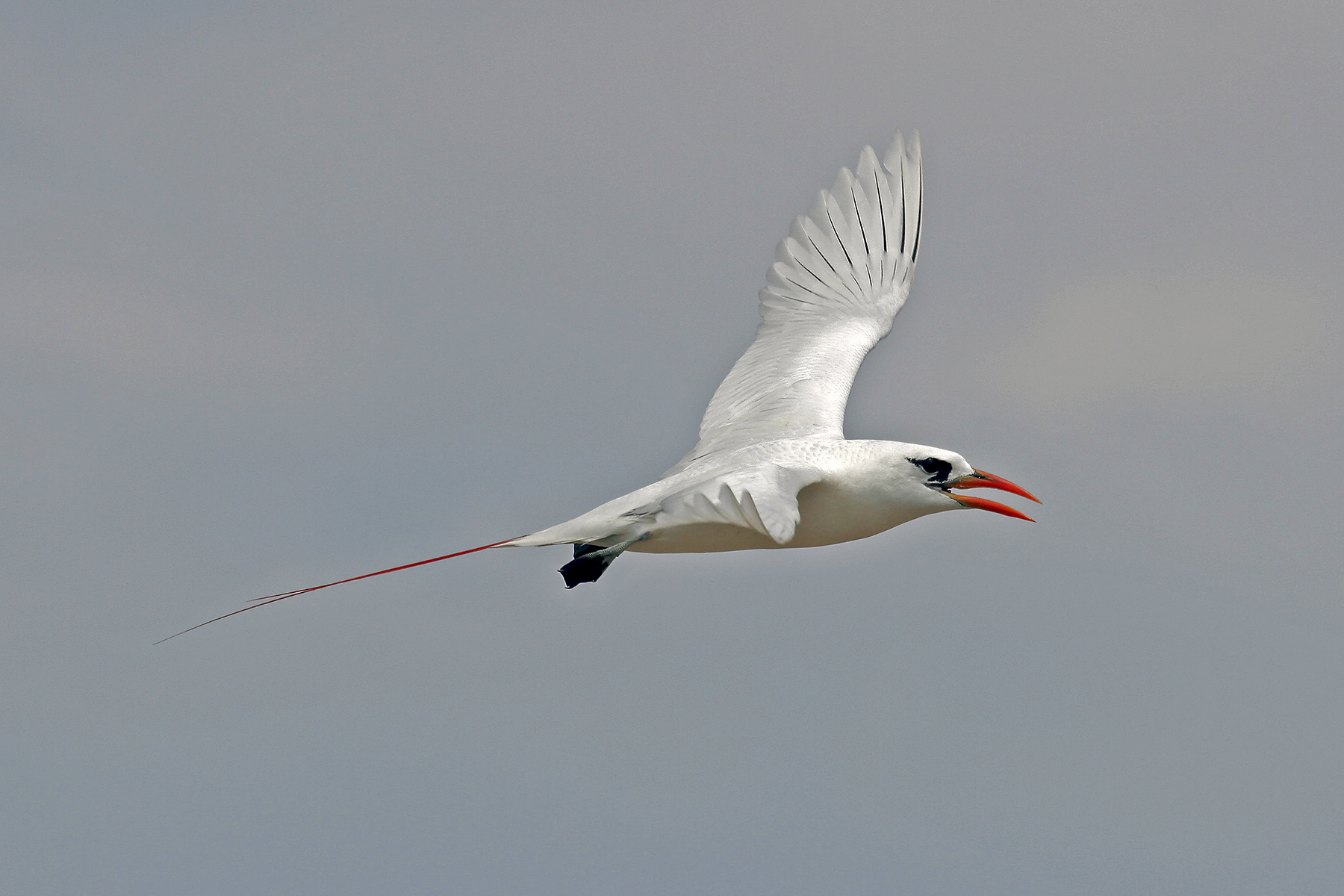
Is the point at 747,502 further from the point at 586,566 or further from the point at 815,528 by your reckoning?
the point at 815,528

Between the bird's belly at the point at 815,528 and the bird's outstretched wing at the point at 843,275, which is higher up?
the bird's outstretched wing at the point at 843,275

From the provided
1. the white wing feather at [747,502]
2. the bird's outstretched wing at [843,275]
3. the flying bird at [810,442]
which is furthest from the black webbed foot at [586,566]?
the bird's outstretched wing at [843,275]

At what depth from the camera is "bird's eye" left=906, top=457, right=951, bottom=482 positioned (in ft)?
53.7

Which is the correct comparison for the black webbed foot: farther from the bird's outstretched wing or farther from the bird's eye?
the bird's outstretched wing

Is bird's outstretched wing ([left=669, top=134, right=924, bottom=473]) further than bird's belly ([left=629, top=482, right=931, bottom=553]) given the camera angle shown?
Yes

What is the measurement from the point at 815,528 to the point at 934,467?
1.57 m

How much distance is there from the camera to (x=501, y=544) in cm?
1504

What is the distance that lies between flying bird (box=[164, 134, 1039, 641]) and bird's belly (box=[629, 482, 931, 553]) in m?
0.02

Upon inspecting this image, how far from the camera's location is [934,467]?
16.5 metres

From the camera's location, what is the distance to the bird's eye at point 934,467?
645 inches

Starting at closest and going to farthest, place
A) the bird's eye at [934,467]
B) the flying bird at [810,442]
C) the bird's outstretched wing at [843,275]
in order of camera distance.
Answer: the flying bird at [810,442] → the bird's eye at [934,467] → the bird's outstretched wing at [843,275]

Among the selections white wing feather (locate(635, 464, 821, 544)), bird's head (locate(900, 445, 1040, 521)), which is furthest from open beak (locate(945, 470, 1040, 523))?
white wing feather (locate(635, 464, 821, 544))

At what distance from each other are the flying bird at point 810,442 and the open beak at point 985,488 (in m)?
0.02

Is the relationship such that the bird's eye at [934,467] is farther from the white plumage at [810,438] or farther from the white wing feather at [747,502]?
the white wing feather at [747,502]
